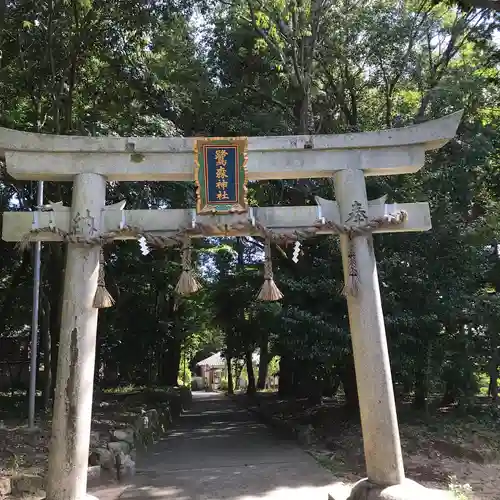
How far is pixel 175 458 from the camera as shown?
971 cm

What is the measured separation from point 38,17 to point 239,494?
9793mm

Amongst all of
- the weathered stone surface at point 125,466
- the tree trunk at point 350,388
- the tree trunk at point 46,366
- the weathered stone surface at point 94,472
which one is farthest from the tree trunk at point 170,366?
the weathered stone surface at point 94,472

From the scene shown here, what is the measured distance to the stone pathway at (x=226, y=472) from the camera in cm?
682

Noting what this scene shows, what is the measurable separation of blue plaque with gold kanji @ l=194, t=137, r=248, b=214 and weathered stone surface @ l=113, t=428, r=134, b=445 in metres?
5.22

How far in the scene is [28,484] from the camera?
6449mm

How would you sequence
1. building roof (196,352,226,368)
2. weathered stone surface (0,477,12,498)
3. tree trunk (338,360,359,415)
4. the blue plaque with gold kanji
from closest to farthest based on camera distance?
1. the blue plaque with gold kanji
2. weathered stone surface (0,477,12,498)
3. tree trunk (338,360,359,415)
4. building roof (196,352,226,368)

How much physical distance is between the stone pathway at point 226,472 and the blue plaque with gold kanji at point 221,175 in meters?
3.86

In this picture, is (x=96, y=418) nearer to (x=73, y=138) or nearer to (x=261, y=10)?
(x=73, y=138)

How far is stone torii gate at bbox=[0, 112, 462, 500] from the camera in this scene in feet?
16.7

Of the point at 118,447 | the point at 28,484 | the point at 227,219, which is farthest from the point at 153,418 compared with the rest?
the point at 227,219

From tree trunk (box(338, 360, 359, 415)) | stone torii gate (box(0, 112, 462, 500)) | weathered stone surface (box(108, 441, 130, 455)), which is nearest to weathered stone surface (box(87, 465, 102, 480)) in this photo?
weathered stone surface (box(108, 441, 130, 455))

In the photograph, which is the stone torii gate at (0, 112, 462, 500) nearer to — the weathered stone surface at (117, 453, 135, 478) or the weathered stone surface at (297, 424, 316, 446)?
the weathered stone surface at (117, 453, 135, 478)

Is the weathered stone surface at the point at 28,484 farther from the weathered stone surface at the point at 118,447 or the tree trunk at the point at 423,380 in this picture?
the tree trunk at the point at 423,380

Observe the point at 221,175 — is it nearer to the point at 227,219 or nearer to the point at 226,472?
the point at 227,219
